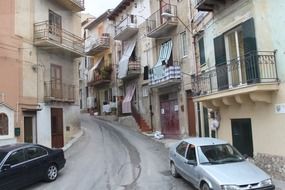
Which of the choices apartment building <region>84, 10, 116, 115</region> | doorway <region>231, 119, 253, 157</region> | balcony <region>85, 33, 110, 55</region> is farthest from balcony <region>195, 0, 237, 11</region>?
balcony <region>85, 33, 110, 55</region>

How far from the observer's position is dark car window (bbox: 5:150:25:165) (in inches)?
449

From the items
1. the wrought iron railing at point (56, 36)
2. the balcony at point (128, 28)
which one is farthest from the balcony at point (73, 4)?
the balcony at point (128, 28)

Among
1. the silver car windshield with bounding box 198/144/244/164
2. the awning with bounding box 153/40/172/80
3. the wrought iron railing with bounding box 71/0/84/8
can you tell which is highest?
the wrought iron railing with bounding box 71/0/84/8

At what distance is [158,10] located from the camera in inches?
992

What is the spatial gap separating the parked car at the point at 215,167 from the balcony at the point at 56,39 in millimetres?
11006

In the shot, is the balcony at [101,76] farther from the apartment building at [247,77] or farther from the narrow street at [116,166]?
the apartment building at [247,77]

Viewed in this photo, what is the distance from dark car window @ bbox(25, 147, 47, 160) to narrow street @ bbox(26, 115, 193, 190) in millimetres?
1041

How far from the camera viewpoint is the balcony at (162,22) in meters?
22.7

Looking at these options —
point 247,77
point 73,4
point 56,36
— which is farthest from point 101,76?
point 247,77

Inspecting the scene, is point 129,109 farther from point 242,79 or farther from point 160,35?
point 242,79

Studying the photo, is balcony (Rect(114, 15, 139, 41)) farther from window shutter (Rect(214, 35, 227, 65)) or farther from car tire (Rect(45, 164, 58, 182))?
car tire (Rect(45, 164, 58, 182))

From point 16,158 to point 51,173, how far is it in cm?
170

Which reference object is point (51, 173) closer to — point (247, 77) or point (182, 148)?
point (182, 148)

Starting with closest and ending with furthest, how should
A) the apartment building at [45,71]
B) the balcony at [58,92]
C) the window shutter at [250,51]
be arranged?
1. the window shutter at [250,51]
2. the apartment building at [45,71]
3. the balcony at [58,92]
